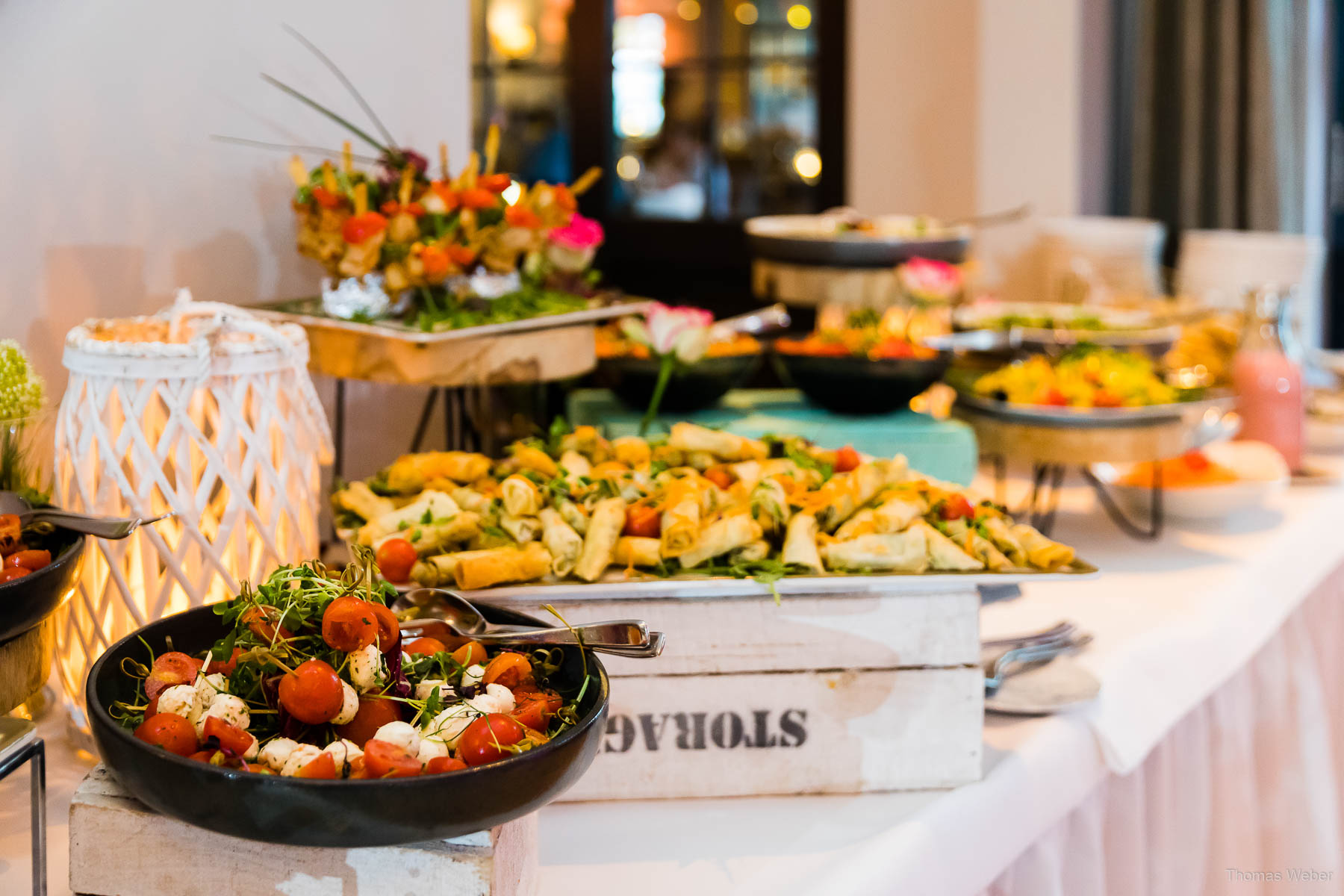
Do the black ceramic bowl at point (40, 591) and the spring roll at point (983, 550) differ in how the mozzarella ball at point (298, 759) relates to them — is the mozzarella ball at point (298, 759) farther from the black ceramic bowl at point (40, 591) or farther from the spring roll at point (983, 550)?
the spring roll at point (983, 550)

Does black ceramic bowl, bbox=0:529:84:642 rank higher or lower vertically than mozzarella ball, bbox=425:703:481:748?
higher

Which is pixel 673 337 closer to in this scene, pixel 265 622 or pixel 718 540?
pixel 718 540

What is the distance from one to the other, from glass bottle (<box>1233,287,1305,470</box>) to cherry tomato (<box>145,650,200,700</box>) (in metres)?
1.59

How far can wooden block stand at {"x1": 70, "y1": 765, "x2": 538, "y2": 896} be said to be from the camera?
1.94ft

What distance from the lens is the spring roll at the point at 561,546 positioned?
2.81 ft

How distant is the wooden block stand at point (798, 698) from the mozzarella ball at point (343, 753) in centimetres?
30

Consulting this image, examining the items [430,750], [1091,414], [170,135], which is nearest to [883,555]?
[430,750]

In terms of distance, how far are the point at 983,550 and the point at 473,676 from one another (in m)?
0.39

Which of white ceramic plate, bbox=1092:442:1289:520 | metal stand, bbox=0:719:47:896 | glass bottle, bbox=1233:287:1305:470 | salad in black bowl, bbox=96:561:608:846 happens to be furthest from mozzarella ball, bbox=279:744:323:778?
glass bottle, bbox=1233:287:1305:470

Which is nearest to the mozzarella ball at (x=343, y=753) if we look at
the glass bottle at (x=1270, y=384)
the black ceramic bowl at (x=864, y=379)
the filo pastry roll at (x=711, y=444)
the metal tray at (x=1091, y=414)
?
the filo pastry roll at (x=711, y=444)

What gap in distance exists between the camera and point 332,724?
609mm

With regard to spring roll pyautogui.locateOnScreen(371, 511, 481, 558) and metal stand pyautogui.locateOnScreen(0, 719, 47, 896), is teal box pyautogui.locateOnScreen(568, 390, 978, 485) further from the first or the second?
metal stand pyautogui.locateOnScreen(0, 719, 47, 896)

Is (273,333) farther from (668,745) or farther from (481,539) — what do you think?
(668,745)

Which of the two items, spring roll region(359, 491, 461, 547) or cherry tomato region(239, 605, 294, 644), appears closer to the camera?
cherry tomato region(239, 605, 294, 644)
